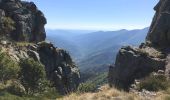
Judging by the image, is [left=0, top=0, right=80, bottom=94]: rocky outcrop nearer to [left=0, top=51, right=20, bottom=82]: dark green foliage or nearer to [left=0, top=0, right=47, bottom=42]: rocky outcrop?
[left=0, top=0, right=47, bottom=42]: rocky outcrop

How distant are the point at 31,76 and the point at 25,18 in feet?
253

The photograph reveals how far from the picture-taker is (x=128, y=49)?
147ft

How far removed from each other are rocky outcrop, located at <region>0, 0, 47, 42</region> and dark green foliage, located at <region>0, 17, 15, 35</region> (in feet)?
8.69

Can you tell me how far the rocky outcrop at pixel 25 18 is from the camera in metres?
147

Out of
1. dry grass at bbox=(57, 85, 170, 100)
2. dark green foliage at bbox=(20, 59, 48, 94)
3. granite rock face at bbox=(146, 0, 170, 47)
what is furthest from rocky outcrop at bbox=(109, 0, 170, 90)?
dark green foliage at bbox=(20, 59, 48, 94)

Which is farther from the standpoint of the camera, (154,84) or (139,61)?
(139,61)

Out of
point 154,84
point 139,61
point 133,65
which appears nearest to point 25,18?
point 133,65

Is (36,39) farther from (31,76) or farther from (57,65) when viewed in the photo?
(31,76)

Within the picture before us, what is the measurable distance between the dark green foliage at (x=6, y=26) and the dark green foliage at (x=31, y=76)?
2139 inches

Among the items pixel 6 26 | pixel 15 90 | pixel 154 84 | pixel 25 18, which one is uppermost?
pixel 25 18

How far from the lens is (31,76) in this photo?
262 feet

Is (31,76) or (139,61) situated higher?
(139,61)

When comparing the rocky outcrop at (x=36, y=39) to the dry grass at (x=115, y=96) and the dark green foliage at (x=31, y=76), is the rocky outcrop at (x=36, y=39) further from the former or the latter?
the dry grass at (x=115, y=96)

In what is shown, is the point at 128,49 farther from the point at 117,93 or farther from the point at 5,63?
the point at 5,63
